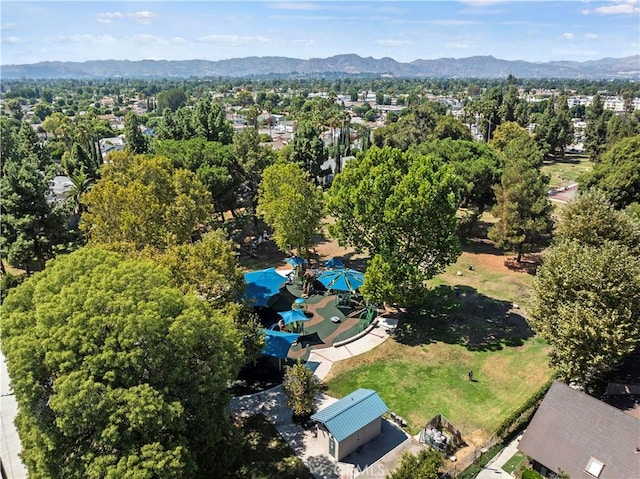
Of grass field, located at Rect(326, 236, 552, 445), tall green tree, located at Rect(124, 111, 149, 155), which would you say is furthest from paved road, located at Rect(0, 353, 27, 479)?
tall green tree, located at Rect(124, 111, 149, 155)

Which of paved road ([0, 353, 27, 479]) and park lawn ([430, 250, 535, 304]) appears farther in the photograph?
park lawn ([430, 250, 535, 304])

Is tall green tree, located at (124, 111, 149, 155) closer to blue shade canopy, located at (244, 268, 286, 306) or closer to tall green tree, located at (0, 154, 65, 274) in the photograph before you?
tall green tree, located at (0, 154, 65, 274)

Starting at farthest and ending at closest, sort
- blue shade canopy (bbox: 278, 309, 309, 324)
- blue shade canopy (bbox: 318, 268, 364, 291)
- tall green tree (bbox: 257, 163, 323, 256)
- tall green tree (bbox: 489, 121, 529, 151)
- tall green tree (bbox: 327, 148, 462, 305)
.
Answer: tall green tree (bbox: 489, 121, 529, 151) < tall green tree (bbox: 257, 163, 323, 256) < blue shade canopy (bbox: 318, 268, 364, 291) < blue shade canopy (bbox: 278, 309, 309, 324) < tall green tree (bbox: 327, 148, 462, 305)

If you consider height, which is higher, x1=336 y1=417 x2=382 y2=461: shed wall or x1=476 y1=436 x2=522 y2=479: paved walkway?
x1=336 y1=417 x2=382 y2=461: shed wall

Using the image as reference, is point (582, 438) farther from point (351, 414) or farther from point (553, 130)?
point (553, 130)

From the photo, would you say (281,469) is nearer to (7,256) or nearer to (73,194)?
(7,256)

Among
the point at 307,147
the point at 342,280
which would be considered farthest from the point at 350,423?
the point at 307,147

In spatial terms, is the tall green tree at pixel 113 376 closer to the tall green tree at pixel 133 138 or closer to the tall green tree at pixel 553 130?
the tall green tree at pixel 133 138
